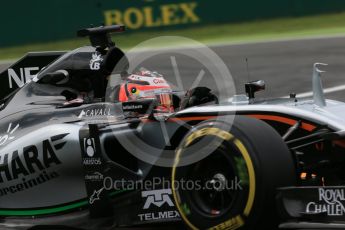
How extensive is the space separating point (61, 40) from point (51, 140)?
1287 cm

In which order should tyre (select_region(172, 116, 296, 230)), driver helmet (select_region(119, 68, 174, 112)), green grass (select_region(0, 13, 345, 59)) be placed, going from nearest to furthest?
1. tyre (select_region(172, 116, 296, 230))
2. driver helmet (select_region(119, 68, 174, 112))
3. green grass (select_region(0, 13, 345, 59))

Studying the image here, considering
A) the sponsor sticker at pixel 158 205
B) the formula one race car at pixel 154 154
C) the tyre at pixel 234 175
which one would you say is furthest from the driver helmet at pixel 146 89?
the tyre at pixel 234 175

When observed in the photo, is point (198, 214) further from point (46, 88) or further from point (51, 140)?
point (46, 88)

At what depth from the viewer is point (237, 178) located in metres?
4.48

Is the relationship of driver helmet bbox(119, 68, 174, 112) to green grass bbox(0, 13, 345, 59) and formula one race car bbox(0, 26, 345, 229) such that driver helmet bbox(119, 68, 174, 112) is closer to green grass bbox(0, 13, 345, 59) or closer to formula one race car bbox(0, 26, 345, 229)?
formula one race car bbox(0, 26, 345, 229)

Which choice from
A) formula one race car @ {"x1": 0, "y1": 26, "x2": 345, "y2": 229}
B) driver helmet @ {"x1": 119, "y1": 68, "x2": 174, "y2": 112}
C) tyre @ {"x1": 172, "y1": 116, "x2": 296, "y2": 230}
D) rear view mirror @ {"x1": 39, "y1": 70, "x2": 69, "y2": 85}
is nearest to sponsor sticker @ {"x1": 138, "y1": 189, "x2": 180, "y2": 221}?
formula one race car @ {"x1": 0, "y1": 26, "x2": 345, "y2": 229}

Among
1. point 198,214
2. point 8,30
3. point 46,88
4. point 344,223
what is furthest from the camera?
point 8,30

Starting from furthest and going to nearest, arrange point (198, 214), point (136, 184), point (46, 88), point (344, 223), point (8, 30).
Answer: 1. point (8, 30)
2. point (46, 88)
3. point (136, 184)
4. point (198, 214)
5. point (344, 223)

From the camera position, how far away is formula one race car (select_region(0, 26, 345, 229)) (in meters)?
4.43

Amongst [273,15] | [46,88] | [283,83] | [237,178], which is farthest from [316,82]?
[273,15]

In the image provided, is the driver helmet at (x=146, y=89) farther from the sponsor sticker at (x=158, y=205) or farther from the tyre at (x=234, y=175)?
the tyre at (x=234, y=175)

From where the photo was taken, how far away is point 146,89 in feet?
19.5

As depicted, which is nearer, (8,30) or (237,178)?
(237,178)

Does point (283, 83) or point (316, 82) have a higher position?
point (316, 82)
